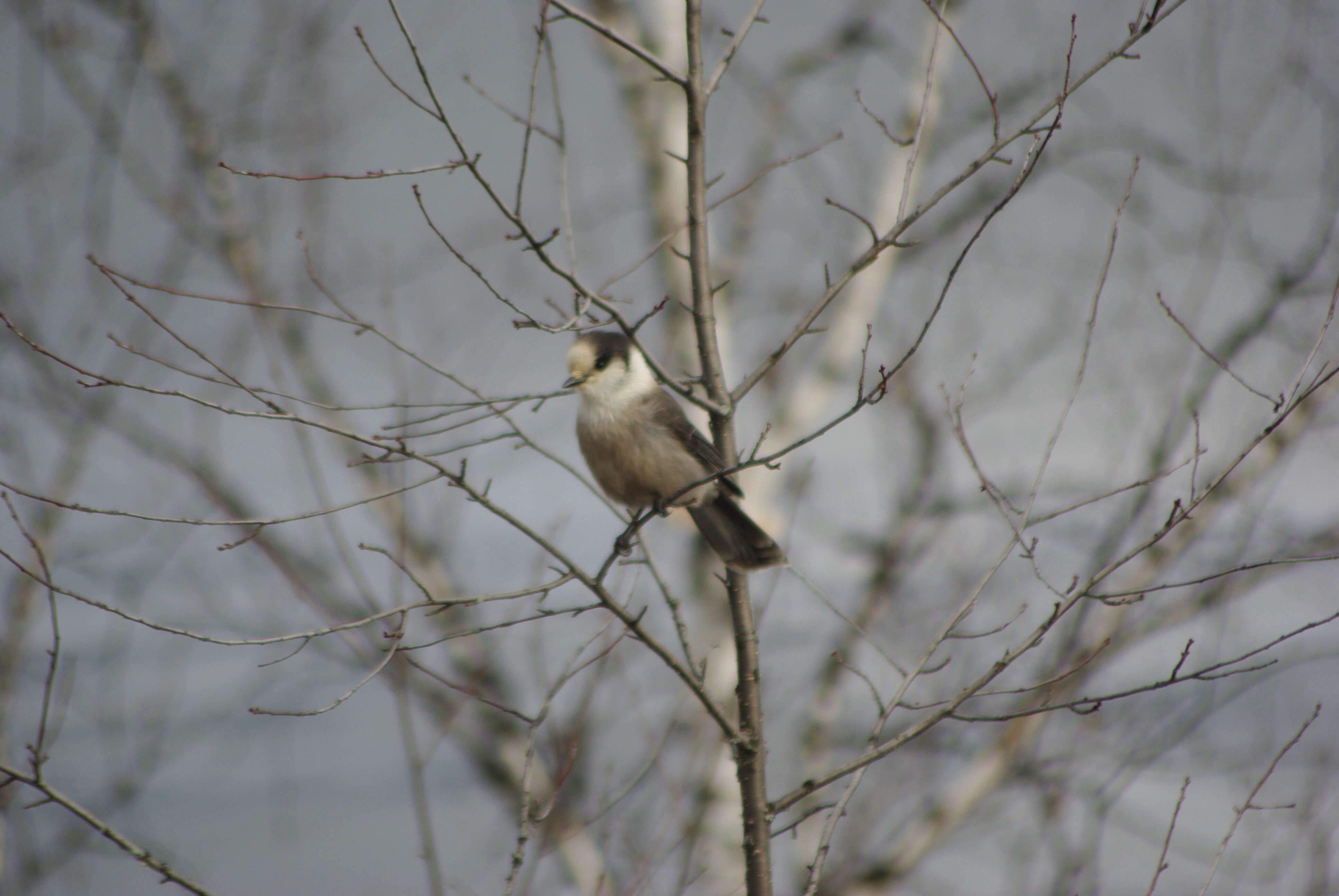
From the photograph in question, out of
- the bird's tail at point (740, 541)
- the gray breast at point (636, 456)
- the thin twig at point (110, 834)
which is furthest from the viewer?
the gray breast at point (636, 456)

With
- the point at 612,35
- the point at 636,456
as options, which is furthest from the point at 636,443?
the point at 612,35

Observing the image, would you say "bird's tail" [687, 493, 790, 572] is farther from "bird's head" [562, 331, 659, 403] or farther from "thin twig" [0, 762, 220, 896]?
"thin twig" [0, 762, 220, 896]

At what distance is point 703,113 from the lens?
1735 millimetres

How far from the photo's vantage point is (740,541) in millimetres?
2645

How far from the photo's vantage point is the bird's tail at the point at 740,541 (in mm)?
2623

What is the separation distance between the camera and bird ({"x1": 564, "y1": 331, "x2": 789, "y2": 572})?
8.89ft

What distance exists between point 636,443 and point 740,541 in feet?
1.45

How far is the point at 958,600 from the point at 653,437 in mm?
2074

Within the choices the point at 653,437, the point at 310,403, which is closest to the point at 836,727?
the point at 653,437

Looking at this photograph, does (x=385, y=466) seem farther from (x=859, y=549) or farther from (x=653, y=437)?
(x=859, y=549)

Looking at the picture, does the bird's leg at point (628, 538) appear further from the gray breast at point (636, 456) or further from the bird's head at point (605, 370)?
the bird's head at point (605, 370)

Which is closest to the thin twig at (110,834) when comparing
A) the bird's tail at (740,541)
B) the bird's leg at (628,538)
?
the bird's leg at (628,538)

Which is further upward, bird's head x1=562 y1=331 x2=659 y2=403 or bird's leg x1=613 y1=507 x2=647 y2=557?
bird's head x1=562 y1=331 x2=659 y2=403

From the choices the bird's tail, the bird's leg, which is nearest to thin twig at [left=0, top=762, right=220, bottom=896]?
the bird's leg
